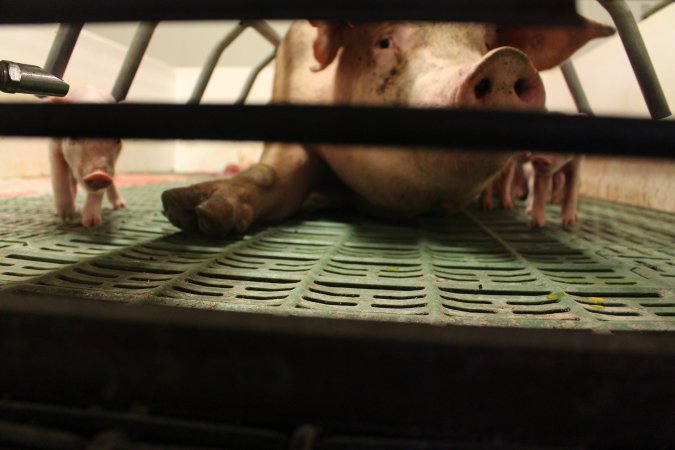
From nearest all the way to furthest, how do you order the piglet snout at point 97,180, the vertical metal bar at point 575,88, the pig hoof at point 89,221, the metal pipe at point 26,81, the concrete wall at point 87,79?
1. the metal pipe at point 26,81
2. the piglet snout at point 97,180
3. the pig hoof at point 89,221
4. the vertical metal bar at point 575,88
5. the concrete wall at point 87,79

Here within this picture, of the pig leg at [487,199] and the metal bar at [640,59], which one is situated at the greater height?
the metal bar at [640,59]

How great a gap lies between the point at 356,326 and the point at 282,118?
0.22m

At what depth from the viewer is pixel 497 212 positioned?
2.25 metres

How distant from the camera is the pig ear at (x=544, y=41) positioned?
64.8 inches

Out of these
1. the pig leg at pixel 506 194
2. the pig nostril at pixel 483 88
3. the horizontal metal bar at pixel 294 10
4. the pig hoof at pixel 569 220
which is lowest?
the pig hoof at pixel 569 220

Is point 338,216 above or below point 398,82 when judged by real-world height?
below

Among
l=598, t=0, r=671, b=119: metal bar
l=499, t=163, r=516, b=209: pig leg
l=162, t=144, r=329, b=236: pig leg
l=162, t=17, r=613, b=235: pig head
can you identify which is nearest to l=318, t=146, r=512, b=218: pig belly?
l=162, t=17, r=613, b=235: pig head

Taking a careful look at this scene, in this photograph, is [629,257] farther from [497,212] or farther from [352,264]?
[497,212]

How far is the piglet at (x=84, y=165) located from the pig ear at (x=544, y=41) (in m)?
1.21

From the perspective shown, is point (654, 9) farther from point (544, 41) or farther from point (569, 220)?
point (569, 220)

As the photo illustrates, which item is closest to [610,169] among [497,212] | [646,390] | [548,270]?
[497,212]

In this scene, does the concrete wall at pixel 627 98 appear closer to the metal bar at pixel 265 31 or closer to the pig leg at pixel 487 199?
the pig leg at pixel 487 199

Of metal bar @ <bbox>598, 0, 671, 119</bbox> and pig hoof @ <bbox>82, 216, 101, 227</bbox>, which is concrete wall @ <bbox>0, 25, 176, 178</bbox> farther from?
metal bar @ <bbox>598, 0, 671, 119</bbox>

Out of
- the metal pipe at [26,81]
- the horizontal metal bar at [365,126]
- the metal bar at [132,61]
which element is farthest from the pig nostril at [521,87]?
the metal bar at [132,61]
